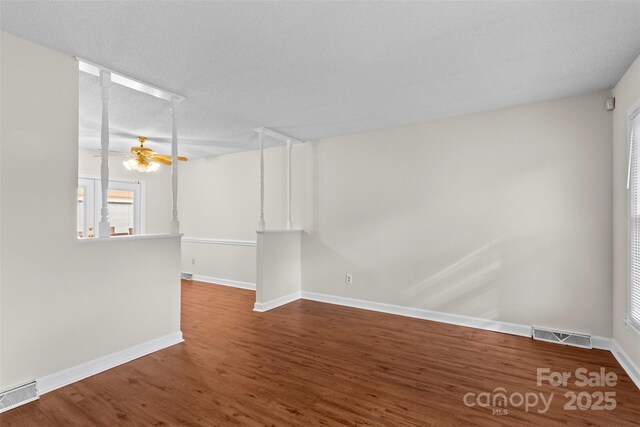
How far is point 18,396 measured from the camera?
2.19 metres

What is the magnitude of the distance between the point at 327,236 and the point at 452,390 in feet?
9.61

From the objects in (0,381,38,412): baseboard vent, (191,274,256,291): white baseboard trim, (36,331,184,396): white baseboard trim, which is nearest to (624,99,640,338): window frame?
(36,331,184,396): white baseboard trim

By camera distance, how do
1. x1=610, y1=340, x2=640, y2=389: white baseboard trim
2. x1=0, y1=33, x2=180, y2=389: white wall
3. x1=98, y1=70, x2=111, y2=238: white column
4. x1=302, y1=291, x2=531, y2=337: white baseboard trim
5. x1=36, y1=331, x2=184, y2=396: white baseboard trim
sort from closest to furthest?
1. x1=0, y1=33, x2=180, y2=389: white wall
2. x1=36, y1=331, x2=184, y2=396: white baseboard trim
3. x1=610, y1=340, x2=640, y2=389: white baseboard trim
4. x1=98, y1=70, x2=111, y2=238: white column
5. x1=302, y1=291, x2=531, y2=337: white baseboard trim

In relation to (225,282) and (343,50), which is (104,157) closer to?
(343,50)

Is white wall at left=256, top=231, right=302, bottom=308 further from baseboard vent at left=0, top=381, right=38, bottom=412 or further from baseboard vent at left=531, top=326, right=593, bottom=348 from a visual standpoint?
baseboard vent at left=531, top=326, right=593, bottom=348

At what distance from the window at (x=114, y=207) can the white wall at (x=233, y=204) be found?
3.02ft

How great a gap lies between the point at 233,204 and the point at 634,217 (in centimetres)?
561

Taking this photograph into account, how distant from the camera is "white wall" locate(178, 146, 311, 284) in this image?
5398 mm

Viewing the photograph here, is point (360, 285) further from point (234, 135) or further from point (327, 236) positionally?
point (234, 135)

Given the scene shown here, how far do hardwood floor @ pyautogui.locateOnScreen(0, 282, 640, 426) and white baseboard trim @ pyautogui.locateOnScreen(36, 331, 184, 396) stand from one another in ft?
0.21

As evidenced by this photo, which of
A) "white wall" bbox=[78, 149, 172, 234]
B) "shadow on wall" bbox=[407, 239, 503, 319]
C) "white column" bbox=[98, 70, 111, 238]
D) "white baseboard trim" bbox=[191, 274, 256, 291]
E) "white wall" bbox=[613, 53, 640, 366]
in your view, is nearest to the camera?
"white wall" bbox=[613, 53, 640, 366]

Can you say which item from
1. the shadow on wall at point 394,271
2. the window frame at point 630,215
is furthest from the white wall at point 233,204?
the window frame at point 630,215

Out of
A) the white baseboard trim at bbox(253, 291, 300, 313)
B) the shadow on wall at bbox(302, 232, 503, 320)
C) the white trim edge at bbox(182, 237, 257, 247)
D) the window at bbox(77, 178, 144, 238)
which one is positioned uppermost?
the window at bbox(77, 178, 144, 238)

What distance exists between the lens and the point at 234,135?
495 cm
